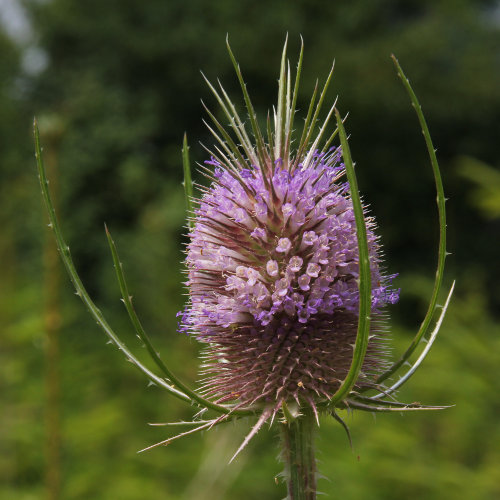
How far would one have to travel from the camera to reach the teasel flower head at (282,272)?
1577 mm

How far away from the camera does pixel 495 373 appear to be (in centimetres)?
418

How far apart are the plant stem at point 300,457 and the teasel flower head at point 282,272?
0.06 metres

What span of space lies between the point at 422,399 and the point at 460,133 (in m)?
10.3

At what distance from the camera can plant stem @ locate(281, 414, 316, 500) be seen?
159cm

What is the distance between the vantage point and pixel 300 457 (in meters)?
1.61

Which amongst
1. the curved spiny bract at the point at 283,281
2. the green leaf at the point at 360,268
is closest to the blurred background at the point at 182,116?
the curved spiny bract at the point at 283,281

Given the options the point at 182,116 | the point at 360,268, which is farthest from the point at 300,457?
the point at 182,116

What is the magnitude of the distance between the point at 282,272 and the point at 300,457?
46 centimetres

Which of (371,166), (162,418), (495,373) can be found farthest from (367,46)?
(495,373)

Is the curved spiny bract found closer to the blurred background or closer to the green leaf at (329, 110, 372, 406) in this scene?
the green leaf at (329, 110, 372, 406)

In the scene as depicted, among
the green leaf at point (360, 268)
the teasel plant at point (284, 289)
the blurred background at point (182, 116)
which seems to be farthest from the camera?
the blurred background at point (182, 116)

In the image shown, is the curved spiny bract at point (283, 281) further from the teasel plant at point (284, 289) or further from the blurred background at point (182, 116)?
the blurred background at point (182, 116)

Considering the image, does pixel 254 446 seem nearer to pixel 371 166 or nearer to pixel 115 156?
pixel 115 156

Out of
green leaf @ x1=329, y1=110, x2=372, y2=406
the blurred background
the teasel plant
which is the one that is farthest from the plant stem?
the blurred background
